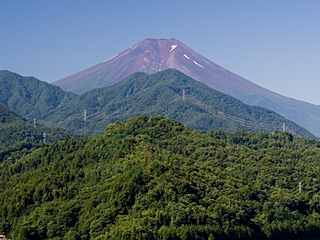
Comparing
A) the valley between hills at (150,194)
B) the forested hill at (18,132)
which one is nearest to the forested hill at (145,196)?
the valley between hills at (150,194)

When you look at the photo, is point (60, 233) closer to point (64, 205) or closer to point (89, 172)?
point (64, 205)

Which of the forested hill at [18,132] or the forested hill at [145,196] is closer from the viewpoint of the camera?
the forested hill at [145,196]

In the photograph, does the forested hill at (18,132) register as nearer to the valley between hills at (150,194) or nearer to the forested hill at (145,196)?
the valley between hills at (150,194)

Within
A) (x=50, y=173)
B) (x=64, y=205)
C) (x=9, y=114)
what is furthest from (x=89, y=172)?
(x=9, y=114)

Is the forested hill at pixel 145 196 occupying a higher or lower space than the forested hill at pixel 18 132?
higher

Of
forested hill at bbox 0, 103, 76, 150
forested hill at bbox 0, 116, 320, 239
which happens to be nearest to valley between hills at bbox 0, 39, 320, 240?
forested hill at bbox 0, 116, 320, 239

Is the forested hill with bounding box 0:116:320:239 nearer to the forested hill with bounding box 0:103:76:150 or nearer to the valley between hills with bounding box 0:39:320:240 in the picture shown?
the valley between hills with bounding box 0:39:320:240
